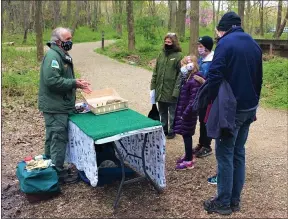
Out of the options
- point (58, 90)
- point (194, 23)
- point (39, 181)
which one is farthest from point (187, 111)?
point (194, 23)

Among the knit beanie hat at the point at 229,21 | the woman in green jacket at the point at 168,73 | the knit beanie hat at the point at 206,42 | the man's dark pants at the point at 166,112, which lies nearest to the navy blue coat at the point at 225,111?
the knit beanie hat at the point at 229,21

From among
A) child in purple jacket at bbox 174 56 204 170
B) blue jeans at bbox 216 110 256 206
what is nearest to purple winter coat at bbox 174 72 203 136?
child in purple jacket at bbox 174 56 204 170

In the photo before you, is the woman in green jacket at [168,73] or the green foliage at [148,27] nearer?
the woman in green jacket at [168,73]

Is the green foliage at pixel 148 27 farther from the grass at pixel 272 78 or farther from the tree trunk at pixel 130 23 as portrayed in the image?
the grass at pixel 272 78

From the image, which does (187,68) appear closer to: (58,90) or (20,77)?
(58,90)

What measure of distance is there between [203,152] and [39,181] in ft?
8.12

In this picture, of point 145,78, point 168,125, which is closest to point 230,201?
point 168,125

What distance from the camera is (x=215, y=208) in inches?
148

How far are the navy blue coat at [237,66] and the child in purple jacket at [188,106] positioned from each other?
133 cm

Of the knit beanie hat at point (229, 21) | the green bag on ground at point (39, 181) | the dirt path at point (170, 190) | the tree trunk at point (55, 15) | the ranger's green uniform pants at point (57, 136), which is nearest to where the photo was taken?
the knit beanie hat at point (229, 21)

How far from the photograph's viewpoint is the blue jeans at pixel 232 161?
3502 millimetres

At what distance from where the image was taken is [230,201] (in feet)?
12.6

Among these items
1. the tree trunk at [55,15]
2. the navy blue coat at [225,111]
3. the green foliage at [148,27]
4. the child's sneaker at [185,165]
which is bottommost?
the child's sneaker at [185,165]

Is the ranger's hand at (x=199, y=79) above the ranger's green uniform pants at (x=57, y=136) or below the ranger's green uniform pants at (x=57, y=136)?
above
